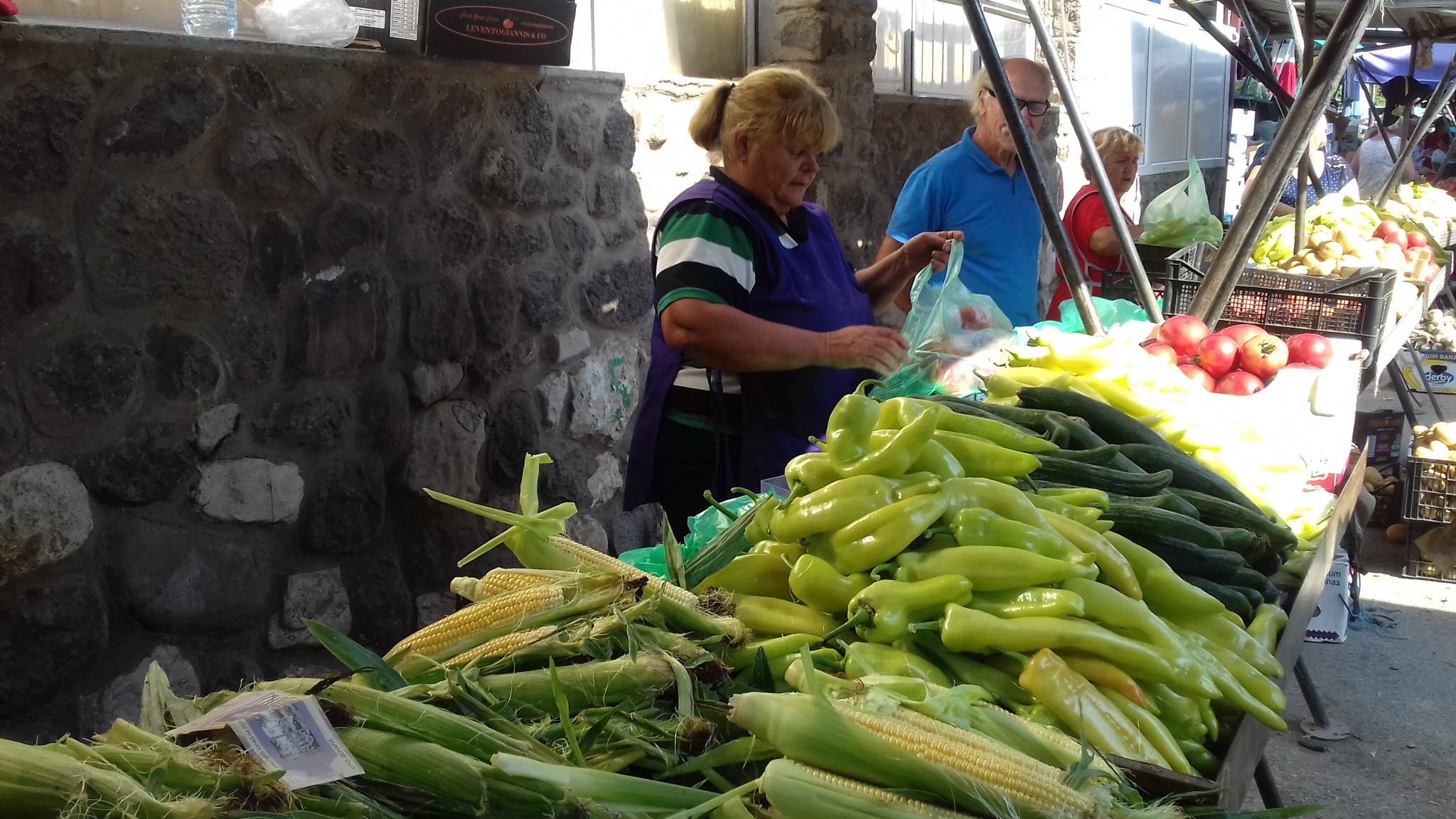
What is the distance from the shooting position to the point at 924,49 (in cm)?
639

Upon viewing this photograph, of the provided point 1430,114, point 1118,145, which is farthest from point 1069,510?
point 1430,114

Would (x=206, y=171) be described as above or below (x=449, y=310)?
above

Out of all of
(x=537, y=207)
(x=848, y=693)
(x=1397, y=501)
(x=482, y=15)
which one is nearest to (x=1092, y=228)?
(x=1397, y=501)

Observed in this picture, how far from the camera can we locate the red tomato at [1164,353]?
3.40m

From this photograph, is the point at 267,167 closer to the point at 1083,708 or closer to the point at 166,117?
the point at 166,117

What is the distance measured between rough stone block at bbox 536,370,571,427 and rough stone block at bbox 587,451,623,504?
0.31m

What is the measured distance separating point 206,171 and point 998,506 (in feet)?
7.60

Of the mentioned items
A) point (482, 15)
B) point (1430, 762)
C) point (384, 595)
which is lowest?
point (1430, 762)

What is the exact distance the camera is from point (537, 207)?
13.0 feet

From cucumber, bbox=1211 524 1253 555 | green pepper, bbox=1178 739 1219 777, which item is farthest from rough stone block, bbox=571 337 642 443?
green pepper, bbox=1178 739 1219 777

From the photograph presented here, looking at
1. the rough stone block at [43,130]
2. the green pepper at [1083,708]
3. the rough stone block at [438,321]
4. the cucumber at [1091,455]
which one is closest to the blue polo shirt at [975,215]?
the rough stone block at [438,321]

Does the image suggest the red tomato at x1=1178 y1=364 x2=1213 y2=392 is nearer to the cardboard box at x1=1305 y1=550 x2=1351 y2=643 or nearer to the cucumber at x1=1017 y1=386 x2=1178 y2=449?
the cucumber at x1=1017 y1=386 x2=1178 y2=449

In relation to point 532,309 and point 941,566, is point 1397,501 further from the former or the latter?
point 941,566

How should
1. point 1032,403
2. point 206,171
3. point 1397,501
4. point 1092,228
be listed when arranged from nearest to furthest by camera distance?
1. point 1032,403
2. point 206,171
3. point 1092,228
4. point 1397,501
